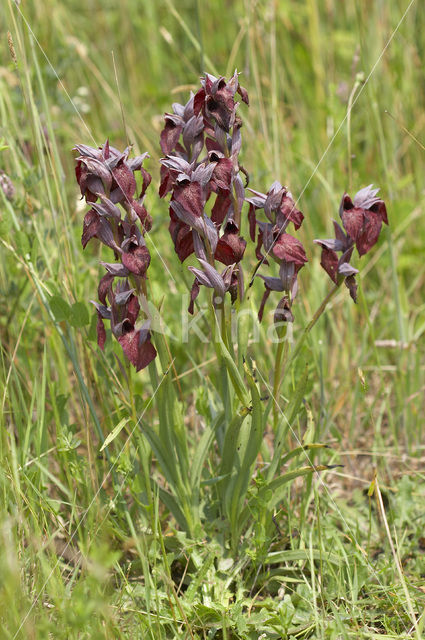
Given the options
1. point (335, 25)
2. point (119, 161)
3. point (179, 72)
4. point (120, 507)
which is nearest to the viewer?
point (119, 161)

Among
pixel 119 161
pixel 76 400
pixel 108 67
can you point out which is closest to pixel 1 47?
pixel 108 67

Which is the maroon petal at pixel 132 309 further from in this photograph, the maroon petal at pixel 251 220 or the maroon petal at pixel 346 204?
the maroon petal at pixel 346 204

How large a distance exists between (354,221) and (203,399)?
0.64 m

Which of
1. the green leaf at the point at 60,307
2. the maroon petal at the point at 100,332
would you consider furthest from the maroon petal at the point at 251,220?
the green leaf at the point at 60,307

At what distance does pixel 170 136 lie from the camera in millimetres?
1457

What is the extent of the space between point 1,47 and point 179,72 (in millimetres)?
1268

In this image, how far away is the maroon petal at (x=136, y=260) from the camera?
4.48 ft

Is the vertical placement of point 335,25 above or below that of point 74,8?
below

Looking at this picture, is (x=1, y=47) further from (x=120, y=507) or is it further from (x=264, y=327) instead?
(x=120, y=507)

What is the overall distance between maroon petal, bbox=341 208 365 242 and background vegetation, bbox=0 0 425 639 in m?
0.15

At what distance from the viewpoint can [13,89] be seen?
2.92m

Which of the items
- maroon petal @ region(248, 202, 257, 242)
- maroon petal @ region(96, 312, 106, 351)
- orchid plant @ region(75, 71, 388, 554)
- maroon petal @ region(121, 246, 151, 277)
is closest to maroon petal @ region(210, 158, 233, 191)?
orchid plant @ region(75, 71, 388, 554)

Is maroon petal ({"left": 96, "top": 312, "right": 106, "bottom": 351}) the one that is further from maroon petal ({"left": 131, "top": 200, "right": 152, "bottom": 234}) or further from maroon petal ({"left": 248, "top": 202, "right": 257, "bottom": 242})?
maroon petal ({"left": 248, "top": 202, "right": 257, "bottom": 242})

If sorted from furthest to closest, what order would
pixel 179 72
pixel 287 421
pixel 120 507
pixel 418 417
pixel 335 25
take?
pixel 335 25
pixel 179 72
pixel 418 417
pixel 120 507
pixel 287 421
